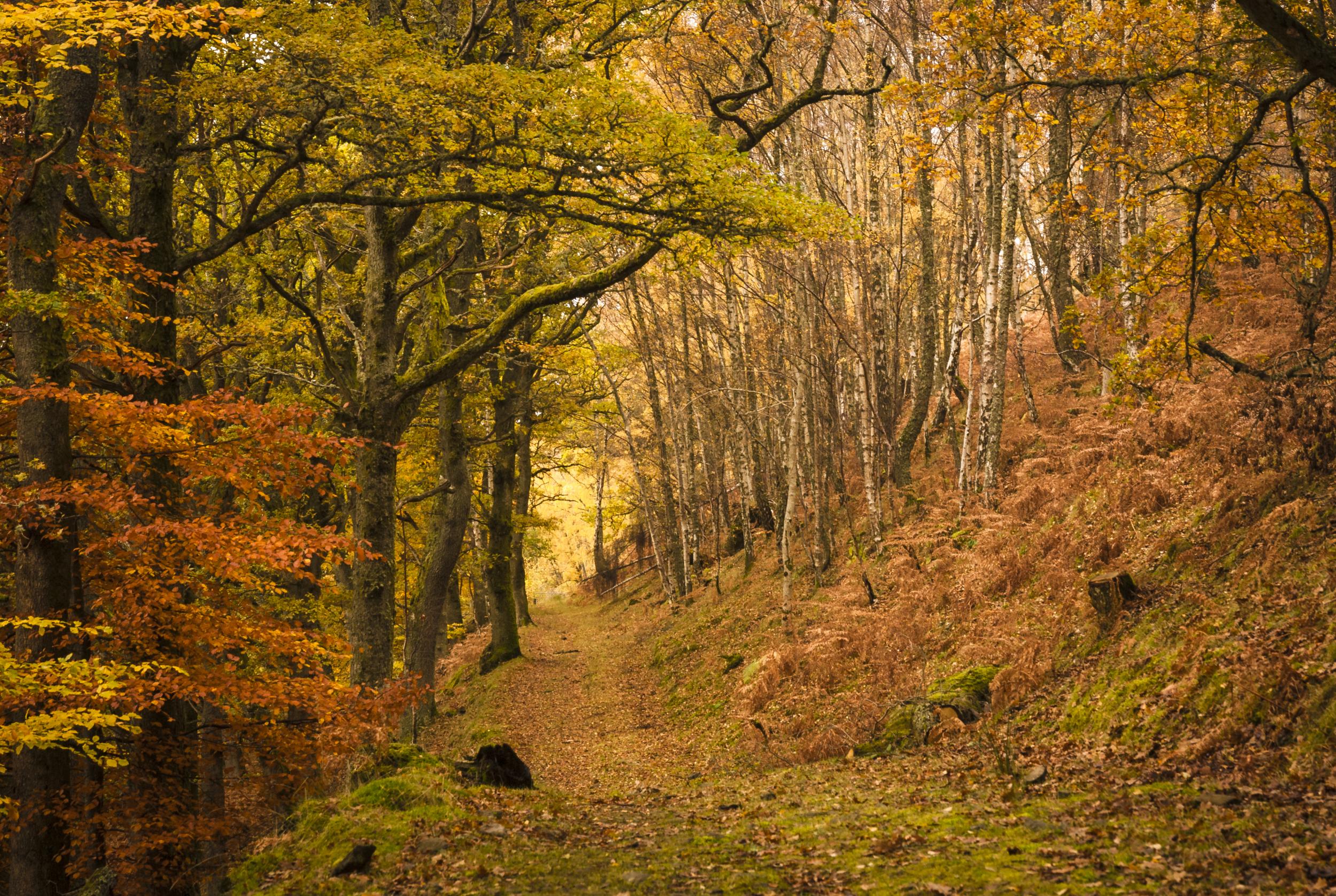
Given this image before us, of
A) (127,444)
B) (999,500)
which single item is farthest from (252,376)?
(999,500)

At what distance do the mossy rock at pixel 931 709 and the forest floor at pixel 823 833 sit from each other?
0.48m

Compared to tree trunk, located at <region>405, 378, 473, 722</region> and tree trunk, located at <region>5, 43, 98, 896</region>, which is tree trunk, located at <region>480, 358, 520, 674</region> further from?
tree trunk, located at <region>5, 43, 98, 896</region>

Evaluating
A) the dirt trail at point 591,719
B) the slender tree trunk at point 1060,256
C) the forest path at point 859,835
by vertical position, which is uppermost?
the slender tree trunk at point 1060,256

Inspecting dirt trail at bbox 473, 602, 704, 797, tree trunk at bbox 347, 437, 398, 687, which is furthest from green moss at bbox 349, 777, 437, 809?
tree trunk at bbox 347, 437, 398, 687

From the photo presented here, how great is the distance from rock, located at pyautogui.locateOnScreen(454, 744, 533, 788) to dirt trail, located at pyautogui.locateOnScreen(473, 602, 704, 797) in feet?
2.32

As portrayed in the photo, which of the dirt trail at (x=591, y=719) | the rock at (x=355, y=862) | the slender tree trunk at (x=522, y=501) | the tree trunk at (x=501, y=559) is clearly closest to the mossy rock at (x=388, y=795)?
the rock at (x=355, y=862)

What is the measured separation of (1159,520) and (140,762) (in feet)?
39.1

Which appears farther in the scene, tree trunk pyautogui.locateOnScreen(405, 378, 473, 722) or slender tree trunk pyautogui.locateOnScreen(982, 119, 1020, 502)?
tree trunk pyautogui.locateOnScreen(405, 378, 473, 722)

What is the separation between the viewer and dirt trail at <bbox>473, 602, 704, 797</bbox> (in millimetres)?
12680

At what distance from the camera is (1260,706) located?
20.0ft

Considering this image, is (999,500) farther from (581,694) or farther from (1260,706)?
(581,694)

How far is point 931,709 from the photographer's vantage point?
9688 millimetres

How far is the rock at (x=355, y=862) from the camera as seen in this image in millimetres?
6824

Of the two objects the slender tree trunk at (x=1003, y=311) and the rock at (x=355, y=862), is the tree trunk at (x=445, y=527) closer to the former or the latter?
the slender tree trunk at (x=1003, y=311)
